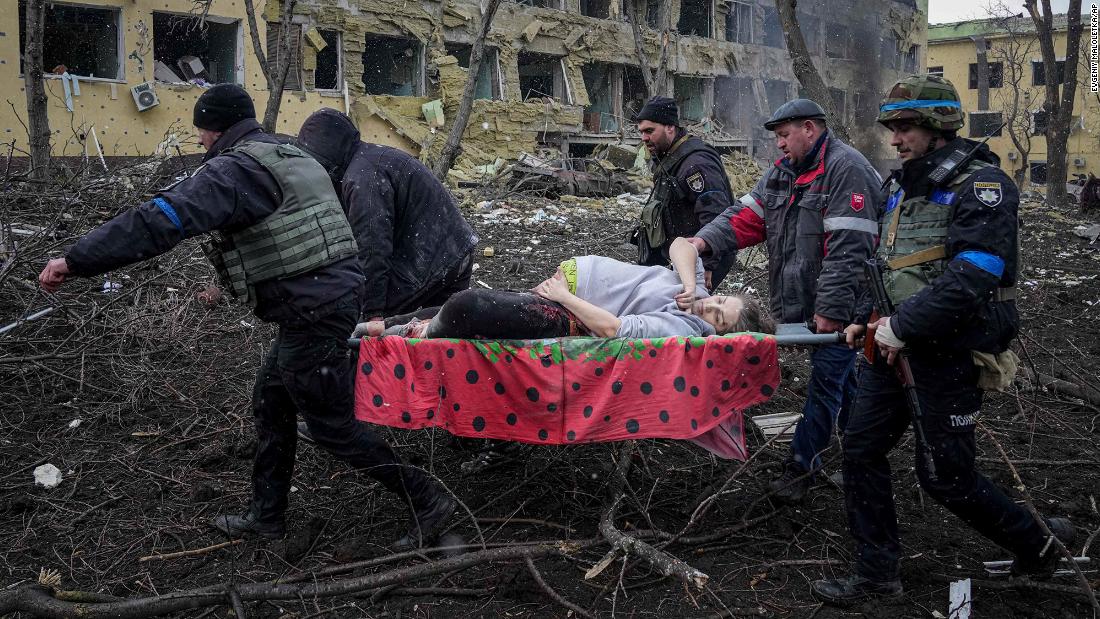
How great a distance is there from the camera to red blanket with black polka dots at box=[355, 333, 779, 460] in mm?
3447

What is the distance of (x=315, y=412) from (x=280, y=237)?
0.72 m

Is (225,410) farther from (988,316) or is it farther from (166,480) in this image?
(988,316)

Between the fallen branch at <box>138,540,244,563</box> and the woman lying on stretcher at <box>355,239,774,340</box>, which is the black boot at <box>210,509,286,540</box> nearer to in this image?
the fallen branch at <box>138,540,244,563</box>

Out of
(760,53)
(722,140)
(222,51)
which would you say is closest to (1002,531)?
(222,51)

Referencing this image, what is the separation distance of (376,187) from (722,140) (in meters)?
26.7

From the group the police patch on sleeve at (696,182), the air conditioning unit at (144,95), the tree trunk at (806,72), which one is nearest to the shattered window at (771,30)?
the air conditioning unit at (144,95)

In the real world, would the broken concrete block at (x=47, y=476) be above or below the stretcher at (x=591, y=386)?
below

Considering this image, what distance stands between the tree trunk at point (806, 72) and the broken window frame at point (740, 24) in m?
22.4

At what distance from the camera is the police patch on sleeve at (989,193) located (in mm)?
2740

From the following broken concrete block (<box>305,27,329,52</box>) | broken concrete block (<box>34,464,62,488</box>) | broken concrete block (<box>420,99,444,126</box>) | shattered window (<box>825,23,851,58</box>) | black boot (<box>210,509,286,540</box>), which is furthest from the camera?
shattered window (<box>825,23,851,58</box>)

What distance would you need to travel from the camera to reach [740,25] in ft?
105

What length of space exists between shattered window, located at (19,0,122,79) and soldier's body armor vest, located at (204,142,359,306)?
49.6 ft

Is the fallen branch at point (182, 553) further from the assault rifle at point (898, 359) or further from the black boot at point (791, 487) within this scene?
the assault rifle at point (898, 359)

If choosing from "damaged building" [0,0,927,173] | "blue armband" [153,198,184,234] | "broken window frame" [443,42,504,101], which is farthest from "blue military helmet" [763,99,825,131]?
"broken window frame" [443,42,504,101]
